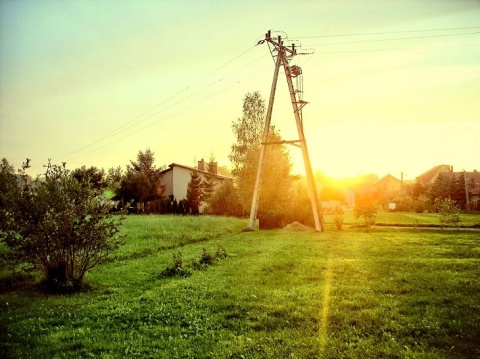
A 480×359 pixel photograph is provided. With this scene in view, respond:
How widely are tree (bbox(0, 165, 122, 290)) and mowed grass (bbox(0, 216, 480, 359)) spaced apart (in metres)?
0.83

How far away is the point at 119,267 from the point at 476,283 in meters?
11.5

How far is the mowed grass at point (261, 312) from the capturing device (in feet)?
17.9

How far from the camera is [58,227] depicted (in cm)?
916

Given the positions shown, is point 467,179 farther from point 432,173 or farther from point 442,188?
point 432,173

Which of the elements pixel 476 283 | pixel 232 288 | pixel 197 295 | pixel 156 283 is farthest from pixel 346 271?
pixel 156 283

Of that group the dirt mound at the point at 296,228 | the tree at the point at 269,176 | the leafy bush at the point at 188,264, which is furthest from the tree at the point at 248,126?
the leafy bush at the point at 188,264

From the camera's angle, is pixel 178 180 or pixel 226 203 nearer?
pixel 226 203

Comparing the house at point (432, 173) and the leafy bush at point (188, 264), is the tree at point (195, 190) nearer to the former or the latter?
the leafy bush at point (188, 264)

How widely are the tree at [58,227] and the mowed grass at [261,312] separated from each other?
0.83 m

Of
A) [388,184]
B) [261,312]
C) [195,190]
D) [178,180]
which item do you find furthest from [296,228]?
[388,184]

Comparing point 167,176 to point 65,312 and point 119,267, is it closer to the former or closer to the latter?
point 119,267

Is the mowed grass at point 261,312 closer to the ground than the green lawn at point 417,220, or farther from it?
farther from it

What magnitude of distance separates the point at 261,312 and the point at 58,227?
20.1 ft

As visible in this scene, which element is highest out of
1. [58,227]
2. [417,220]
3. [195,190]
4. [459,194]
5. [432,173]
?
[432,173]
